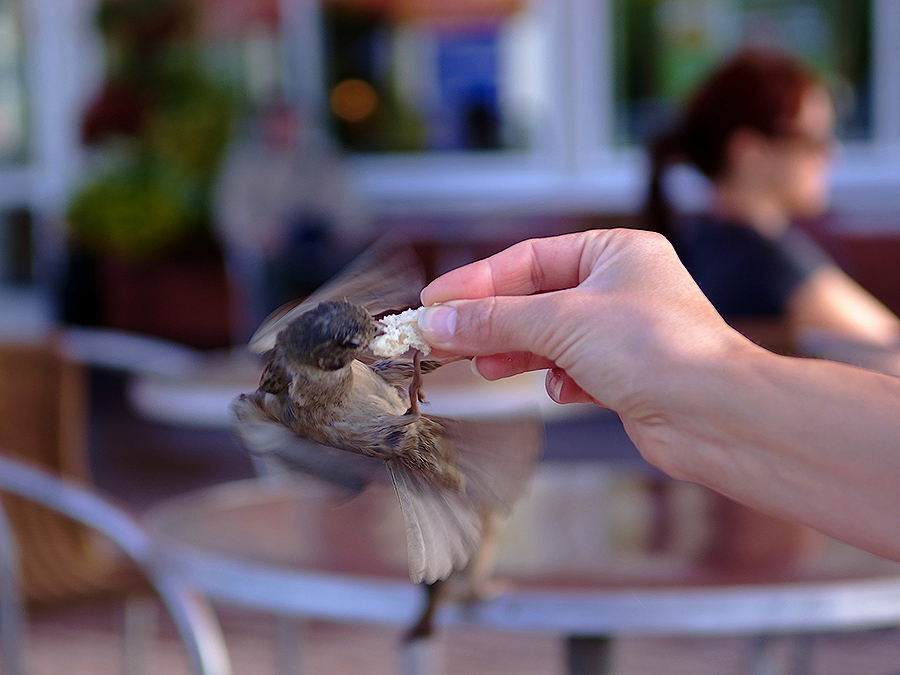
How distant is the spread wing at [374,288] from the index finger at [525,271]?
2 centimetres

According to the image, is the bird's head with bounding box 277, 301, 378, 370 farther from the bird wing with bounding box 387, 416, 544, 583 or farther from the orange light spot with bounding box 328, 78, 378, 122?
the orange light spot with bounding box 328, 78, 378, 122

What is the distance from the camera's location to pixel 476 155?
716 cm

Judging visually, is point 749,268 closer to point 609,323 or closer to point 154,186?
point 609,323

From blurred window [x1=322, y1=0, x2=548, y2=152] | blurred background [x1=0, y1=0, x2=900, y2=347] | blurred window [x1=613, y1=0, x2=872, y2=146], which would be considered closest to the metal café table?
blurred background [x1=0, y1=0, x2=900, y2=347]

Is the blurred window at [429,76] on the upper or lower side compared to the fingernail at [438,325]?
upper

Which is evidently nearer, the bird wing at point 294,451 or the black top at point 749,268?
the bird wing at point 294,451

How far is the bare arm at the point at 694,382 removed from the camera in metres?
0.57

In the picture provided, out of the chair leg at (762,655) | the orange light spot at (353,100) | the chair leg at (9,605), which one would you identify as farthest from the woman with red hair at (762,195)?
the orange light spot at (353,100)

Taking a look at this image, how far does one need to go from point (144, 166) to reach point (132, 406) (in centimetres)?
166

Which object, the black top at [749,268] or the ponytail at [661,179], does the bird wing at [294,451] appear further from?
the ponytail at [661,179]

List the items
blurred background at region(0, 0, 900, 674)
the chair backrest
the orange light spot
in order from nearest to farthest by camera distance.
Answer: the chair backrest
blurred background at region(0, 0, 900, 674)
the orange light spot

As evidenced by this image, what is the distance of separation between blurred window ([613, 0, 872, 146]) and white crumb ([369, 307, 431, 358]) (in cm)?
583

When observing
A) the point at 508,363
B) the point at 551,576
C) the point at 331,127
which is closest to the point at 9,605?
the point at 551,576

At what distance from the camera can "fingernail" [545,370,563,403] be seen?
27.0 inches
